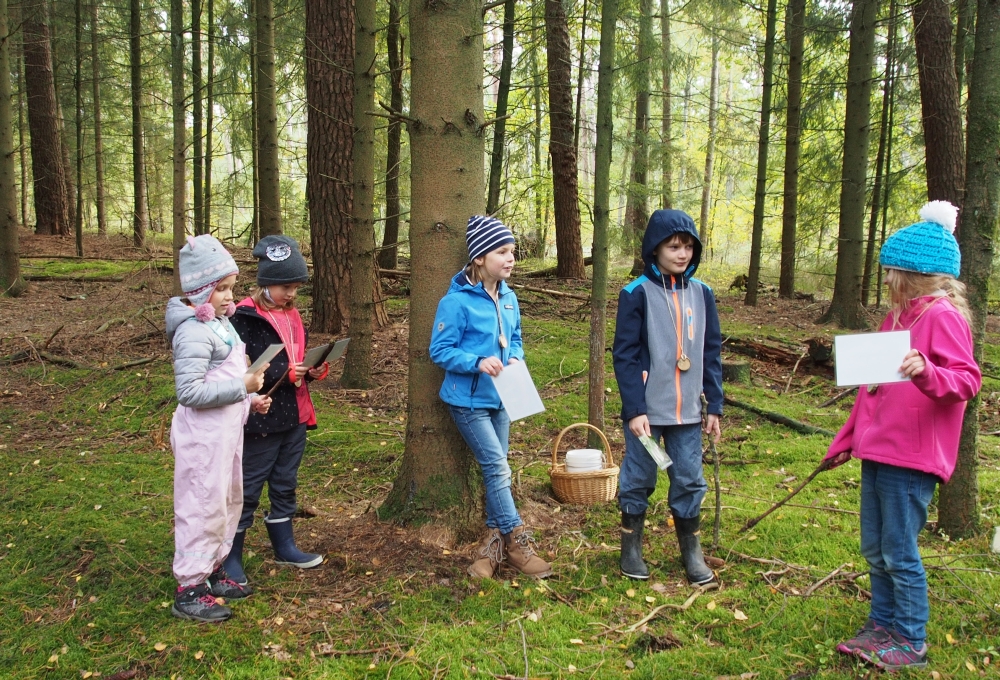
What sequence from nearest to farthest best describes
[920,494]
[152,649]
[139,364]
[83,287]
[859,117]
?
1. [920,494]
2. [152,649]
3. [139,364]
4. [859,117]
5. [83,287]

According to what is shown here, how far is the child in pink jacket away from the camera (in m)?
2.72

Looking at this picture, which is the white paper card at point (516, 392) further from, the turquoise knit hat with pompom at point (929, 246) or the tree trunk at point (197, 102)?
the tree trunk at point (197, 102)

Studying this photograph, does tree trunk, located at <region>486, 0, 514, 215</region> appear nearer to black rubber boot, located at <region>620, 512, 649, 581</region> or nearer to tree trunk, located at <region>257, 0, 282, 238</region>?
tree trunk, located at <region>257, 0, 282, 238</region>

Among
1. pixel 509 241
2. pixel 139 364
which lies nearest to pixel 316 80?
pixel 139 364

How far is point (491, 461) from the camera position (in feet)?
11.8

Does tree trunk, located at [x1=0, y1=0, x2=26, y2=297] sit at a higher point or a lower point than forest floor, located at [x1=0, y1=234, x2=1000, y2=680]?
higher

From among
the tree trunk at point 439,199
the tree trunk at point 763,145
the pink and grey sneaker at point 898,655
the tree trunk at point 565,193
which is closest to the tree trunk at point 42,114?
the tree trunk at point 565,193

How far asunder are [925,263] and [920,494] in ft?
3.03

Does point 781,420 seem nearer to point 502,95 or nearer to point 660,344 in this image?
point 660,344

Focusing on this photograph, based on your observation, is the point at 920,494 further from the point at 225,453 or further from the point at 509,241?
the point at 225,453

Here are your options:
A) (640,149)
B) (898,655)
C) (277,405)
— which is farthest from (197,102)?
(898,655)

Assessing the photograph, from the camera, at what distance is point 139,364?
777 centimetres

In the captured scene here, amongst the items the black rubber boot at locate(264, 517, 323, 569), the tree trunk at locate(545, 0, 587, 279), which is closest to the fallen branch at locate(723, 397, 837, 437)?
the black rubber boot at locate(264, 517, 323, 569)

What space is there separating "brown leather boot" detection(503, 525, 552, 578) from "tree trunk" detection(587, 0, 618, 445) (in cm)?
177
